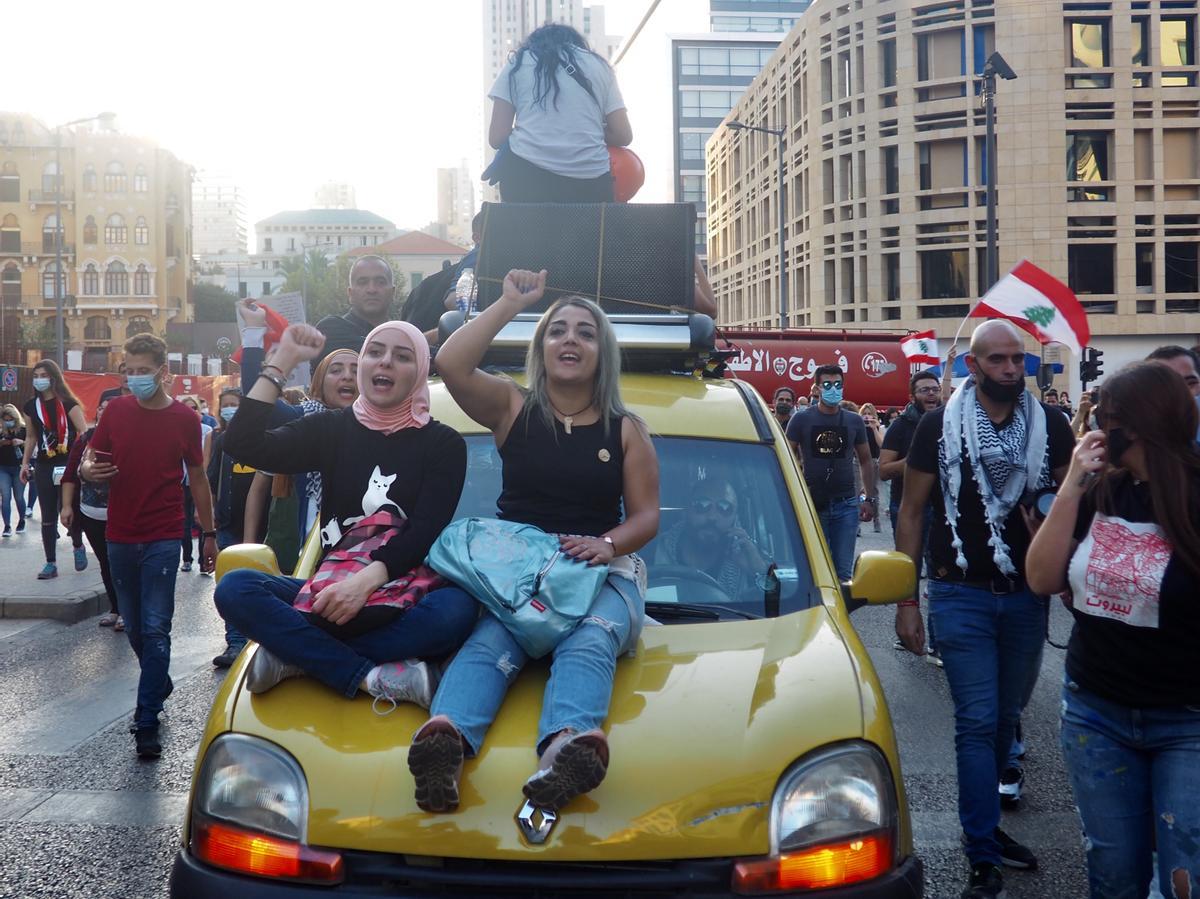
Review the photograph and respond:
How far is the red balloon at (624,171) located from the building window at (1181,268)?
152 ft

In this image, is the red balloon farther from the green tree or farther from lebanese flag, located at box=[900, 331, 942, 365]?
the green tree

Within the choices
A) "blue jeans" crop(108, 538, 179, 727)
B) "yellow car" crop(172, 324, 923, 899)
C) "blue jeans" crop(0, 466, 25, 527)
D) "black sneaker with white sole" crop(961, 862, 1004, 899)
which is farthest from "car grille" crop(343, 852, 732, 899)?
"blue jeans" crop(0, 466, 25, 527)

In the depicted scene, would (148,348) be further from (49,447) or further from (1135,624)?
(49,447)

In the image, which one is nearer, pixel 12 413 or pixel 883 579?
pixel 883 579

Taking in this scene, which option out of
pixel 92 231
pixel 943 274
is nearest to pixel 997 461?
pixel 943 274

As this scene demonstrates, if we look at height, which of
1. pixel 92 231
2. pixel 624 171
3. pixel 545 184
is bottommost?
pixel 545 184

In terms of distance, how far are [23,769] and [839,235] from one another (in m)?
49.9

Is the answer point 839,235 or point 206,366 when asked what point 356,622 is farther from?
point 206,366

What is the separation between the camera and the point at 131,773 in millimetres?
5977

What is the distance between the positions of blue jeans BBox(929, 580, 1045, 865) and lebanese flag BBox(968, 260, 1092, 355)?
8053 mm

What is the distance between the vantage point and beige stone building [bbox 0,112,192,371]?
335ft

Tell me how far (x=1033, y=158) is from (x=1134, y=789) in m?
48.9

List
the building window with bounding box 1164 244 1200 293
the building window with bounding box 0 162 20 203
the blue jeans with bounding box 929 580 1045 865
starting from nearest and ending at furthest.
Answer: the blue jeans with bounding box 929 580 1045 865 → the building window with bounding box 1164 244 1200 293 → the building window with bounding box 0 162 20 203

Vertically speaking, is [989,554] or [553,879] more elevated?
[989,554]
